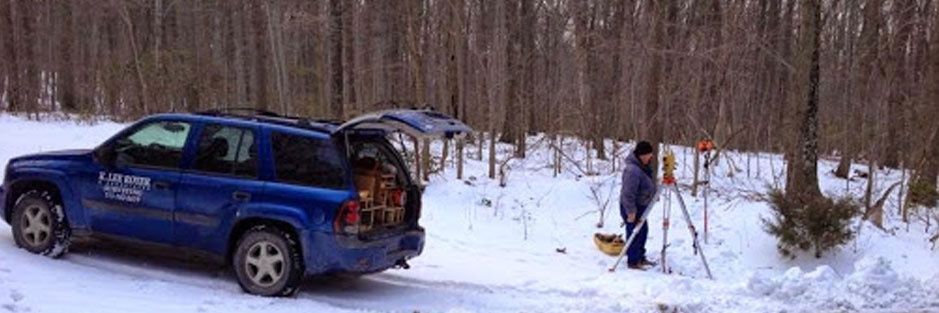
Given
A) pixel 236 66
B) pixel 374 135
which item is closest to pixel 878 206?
pixel 374 135

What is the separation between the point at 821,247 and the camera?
10734 mm

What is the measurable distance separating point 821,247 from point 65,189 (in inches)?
332

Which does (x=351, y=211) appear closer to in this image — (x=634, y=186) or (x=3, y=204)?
(x=3, y=204)

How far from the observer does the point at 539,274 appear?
9.73 metres

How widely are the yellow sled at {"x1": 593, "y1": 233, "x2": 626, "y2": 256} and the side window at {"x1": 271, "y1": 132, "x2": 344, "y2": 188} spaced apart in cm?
477

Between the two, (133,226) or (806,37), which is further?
(806,37)

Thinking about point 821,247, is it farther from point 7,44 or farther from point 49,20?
point 49,20

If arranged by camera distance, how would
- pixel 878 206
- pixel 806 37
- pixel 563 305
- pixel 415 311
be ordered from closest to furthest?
1. pixel 415 311
2. pixel 563 305
3. pixel 878 206
4. pixel 806 37

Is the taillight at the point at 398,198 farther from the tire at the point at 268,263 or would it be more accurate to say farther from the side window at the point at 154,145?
the side window at the point at 154,145

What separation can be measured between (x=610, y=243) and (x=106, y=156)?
6.07m

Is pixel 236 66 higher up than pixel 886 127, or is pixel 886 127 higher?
pixel 236 66

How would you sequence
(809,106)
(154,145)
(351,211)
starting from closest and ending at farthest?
(351,211), (154,145), (809,106)

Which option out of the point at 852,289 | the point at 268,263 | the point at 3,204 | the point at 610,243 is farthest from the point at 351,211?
the point at 852,289

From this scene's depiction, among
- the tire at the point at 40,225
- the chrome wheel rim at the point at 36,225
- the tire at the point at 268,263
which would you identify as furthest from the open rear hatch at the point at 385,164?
the chrome wheel rim at the point at 36,225
